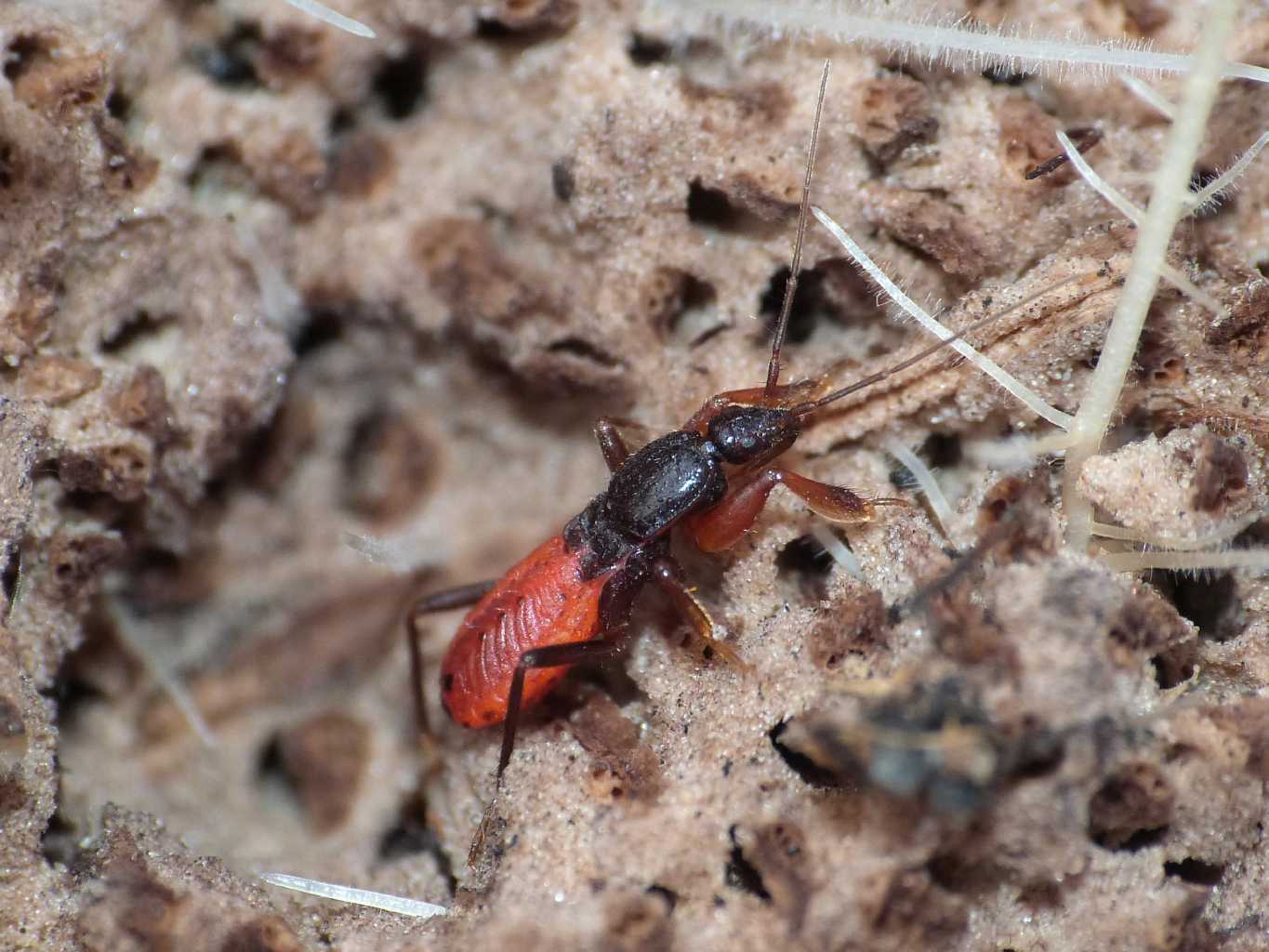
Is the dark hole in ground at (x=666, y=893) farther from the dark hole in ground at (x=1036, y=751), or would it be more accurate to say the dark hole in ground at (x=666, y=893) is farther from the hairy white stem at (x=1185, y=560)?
the hairy white stem at (x=1185, y=560)

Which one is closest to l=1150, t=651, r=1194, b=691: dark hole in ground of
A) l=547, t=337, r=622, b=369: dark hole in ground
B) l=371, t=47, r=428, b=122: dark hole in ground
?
l=547, t=337, r=622, b=369: dark hole in ground

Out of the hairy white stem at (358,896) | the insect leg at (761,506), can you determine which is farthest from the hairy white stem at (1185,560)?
the hairy white stem at (358,896)

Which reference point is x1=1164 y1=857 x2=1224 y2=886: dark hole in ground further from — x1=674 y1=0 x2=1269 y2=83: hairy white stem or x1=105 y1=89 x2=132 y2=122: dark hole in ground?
x1=105 y1=89 x2=132 y2=122: dark hole in ground

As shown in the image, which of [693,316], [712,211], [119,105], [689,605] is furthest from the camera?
[693,316]

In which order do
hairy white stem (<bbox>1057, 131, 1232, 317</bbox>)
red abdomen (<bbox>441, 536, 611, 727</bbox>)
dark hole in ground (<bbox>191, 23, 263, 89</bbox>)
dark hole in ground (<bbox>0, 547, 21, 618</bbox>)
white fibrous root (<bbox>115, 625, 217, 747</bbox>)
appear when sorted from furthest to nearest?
1. white fibrous root (<bbox>115, 625, 217, 747</bbox>)
2. dark hole in ground (<bbox>191, 23, 263, 89</bbox>)
3. red abdomen (<bbox>441, 536, 611, 727</bbox>)
4. dark hole in ground (<bbox>0, 547, 21, 618</bbox>)
5. hairy white stem (<bbox>1057, 131, 1232, 317</bbox>)

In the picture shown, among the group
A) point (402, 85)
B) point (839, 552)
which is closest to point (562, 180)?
point (402, 85)

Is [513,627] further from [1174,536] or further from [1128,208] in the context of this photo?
[1128,208]
